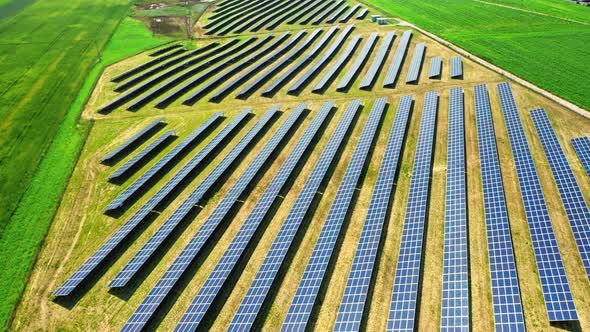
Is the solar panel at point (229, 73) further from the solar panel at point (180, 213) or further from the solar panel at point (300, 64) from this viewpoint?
the solar panel at point (180, 213)

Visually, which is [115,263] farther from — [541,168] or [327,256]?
[541,168]

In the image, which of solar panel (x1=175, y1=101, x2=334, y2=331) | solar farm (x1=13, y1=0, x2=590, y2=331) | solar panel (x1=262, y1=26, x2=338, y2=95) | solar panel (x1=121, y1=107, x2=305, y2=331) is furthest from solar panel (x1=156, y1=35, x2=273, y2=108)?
solar panel (x1=175, y1=101, x2=334, y2=331)

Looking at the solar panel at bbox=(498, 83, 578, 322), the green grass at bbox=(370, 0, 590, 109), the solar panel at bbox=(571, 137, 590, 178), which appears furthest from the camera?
the green grass at bbox=(370, 0, 590, 109)

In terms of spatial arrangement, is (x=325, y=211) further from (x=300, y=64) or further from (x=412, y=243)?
(x=300, y=64)

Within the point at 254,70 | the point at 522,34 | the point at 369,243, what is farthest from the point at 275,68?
the point at 522,34

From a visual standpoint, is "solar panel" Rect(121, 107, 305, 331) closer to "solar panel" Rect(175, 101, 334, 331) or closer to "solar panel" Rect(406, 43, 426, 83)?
"solar panel" Rect(175, 101, 334, 331)

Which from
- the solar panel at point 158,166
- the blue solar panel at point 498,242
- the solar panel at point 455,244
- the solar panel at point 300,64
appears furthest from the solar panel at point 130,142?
the blue solar panel at point 498,242

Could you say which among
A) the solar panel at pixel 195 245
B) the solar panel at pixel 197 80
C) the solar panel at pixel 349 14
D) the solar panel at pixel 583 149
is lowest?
the solar panel at pixel 195 245
